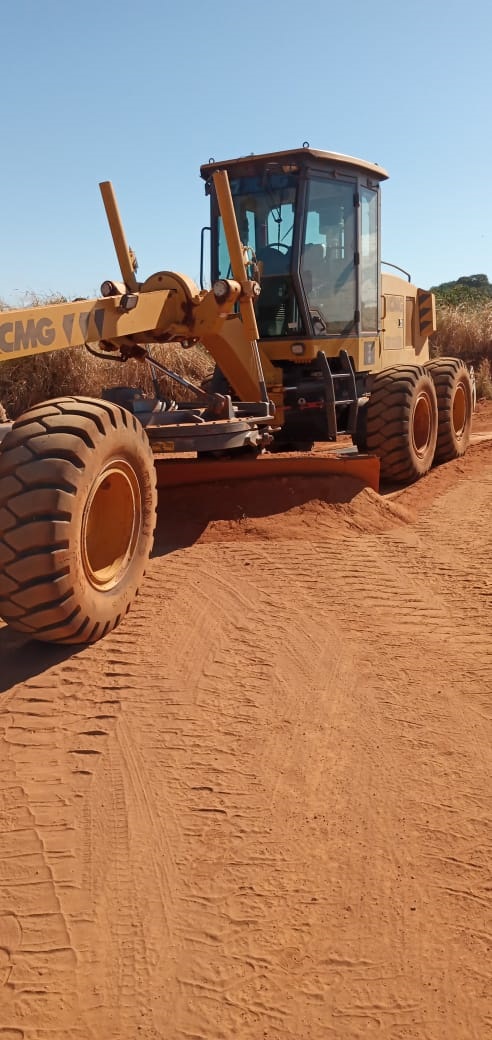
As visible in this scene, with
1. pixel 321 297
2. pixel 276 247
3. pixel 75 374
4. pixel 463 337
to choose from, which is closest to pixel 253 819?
pixel 321 297

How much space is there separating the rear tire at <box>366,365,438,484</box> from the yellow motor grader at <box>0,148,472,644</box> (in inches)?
0.7

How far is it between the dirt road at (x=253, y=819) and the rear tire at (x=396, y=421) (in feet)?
10.7

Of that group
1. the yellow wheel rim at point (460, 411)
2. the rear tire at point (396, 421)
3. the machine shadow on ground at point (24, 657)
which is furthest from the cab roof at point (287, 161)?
the machine shadow on ground at point (24, 657)

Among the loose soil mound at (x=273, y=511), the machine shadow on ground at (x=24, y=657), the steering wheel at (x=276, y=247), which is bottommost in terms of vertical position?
the machine shadow on ground at (x=24, y=657)

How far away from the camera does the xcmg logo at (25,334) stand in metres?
4.82

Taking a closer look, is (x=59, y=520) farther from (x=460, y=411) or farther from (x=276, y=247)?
(x=460, y=411)

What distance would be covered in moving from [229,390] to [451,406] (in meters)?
3.02

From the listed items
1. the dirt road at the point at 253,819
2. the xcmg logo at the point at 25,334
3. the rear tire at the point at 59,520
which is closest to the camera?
the dirt road at the point at 253,819

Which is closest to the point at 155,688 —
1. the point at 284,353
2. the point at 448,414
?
the point at 284,353

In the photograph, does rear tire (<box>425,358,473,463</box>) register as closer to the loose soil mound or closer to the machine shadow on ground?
the loose soil mound

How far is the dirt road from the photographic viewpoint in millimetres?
2496

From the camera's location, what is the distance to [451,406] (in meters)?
10.2

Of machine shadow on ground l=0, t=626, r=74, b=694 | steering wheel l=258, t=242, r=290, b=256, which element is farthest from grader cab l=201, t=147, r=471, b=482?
machine shadow on ground l=0, t=626, r=74, b=694

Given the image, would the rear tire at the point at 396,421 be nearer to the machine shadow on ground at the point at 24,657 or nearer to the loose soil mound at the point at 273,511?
the loose soil mound at the point at 273,511
